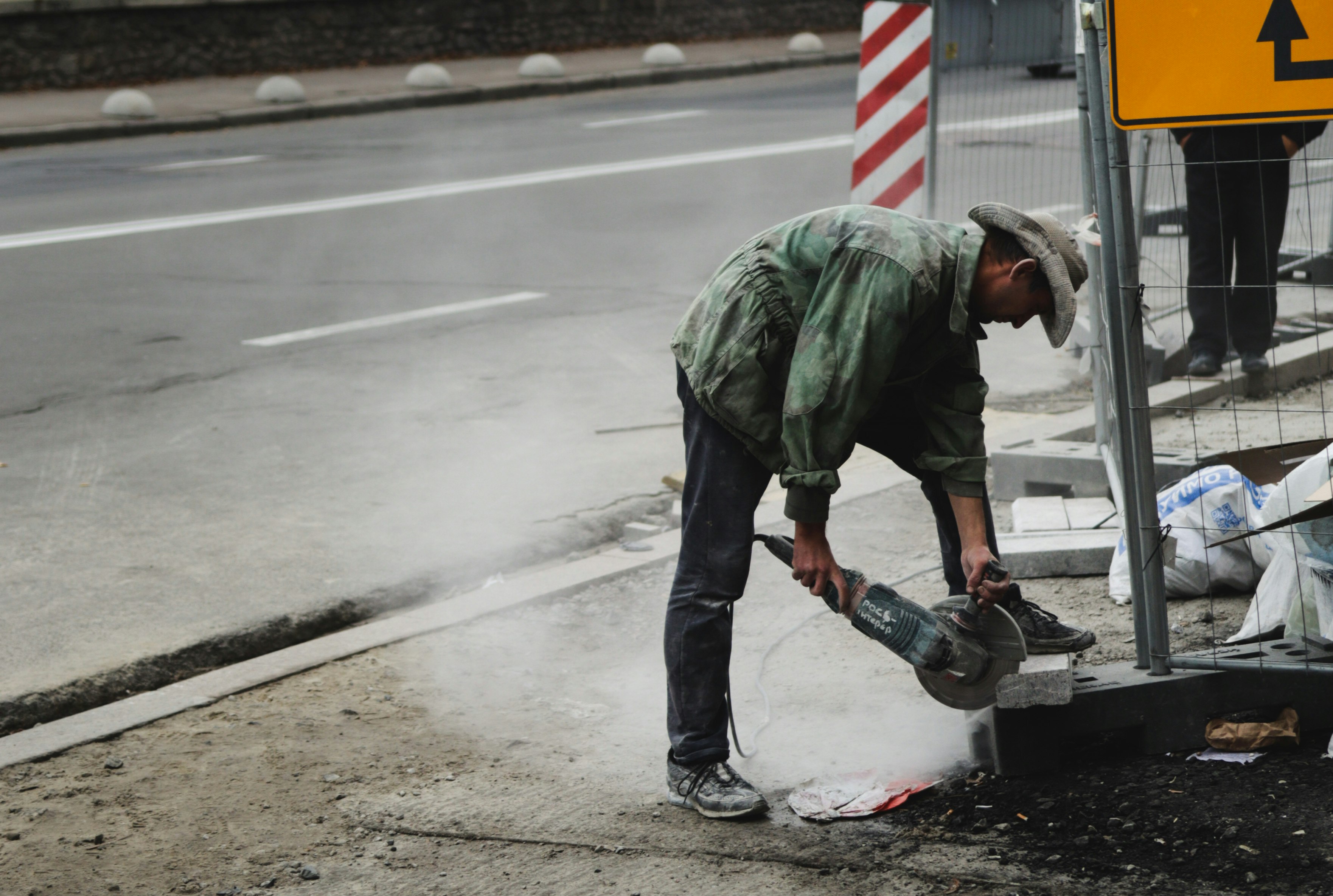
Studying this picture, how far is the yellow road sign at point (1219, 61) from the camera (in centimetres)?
300

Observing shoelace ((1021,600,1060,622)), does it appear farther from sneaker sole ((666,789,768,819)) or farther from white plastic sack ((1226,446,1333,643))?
sneaker sole ((666,789,768,819))

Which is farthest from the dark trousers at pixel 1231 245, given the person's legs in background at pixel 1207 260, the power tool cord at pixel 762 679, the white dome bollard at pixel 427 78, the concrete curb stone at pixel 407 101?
the white dome bollard at pixel 427 78

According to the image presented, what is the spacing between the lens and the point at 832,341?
9.58 ft

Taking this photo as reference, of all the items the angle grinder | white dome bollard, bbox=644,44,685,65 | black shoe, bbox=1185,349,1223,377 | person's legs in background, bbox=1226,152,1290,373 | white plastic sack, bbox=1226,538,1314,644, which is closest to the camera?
the angle grinder

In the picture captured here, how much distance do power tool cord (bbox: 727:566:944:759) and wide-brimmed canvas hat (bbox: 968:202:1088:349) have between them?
938 mm

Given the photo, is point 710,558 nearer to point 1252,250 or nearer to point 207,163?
point 1252,250

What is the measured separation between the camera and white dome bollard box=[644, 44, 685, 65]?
73.5 ft

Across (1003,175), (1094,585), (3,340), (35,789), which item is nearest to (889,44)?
(1003,175)

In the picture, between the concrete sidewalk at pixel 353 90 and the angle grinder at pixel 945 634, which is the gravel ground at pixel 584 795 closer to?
the angle grinder at pixel 945 634

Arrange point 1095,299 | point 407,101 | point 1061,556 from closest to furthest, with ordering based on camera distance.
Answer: point 1061,556, point 1095,299, point 407,101

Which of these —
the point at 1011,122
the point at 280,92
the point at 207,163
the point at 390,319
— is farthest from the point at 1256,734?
the point at 280,92

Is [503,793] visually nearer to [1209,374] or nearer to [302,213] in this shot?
[1209,374]

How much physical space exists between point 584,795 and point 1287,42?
218cm

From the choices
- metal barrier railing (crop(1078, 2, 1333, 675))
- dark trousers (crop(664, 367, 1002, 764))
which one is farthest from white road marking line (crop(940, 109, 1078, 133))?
dark trousers (crop(664, 367, 1002, 764))
